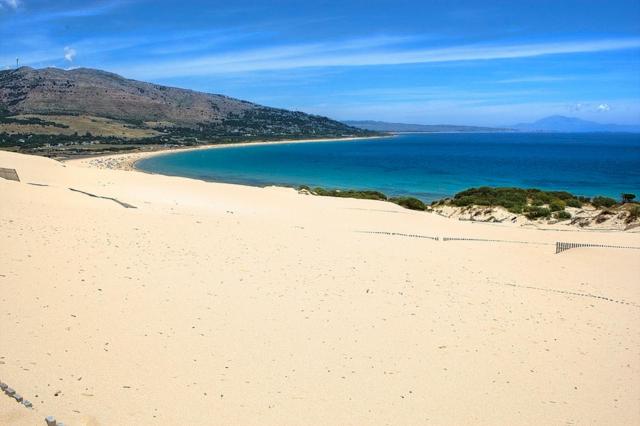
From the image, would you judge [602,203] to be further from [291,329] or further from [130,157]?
[130,157]

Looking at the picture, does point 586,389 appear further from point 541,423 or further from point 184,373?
point 184,373

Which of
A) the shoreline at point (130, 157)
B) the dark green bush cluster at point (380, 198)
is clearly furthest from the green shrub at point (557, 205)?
the shoreline at point (130, 157)

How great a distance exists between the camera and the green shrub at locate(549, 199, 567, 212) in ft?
90.0

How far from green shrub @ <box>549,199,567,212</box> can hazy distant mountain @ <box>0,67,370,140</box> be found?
98.5 metres

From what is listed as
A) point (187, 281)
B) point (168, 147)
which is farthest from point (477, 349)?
point (168, 147)

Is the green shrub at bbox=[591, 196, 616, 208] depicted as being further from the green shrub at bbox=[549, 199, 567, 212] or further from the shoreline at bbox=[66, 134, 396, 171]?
the shoreline at bbox=[66, 134, 396, 171]

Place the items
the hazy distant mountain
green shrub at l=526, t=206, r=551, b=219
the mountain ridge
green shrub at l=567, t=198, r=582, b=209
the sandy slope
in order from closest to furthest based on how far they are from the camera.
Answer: the sandy slope < green shrub at l=526, t=206, r=551, b=219 < green shrub at l=567, t=198, r=582, b=209 < the mountain ridge < the hazy distant mountain

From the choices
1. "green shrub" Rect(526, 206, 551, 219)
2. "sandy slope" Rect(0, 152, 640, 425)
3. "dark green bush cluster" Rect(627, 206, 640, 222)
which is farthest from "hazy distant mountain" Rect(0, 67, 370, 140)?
"sandy slope" Rect(0, 152, 640, 425)

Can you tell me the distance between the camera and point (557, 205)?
28047 millimetres

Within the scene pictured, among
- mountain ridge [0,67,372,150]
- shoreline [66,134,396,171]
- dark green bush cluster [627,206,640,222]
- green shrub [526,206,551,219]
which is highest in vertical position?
mountain ridge [0,67,372,150]

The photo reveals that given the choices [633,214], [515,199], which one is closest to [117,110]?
[515,199]

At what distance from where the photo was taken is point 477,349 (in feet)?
23.9

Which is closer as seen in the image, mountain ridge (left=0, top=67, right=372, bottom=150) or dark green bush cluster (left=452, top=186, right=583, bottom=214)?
dark green bush cluster (left=452, top=186, right=583, bottom=214)

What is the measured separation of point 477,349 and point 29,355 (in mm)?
5471
